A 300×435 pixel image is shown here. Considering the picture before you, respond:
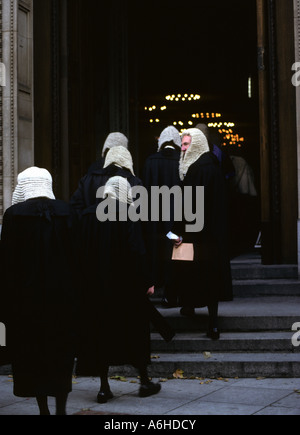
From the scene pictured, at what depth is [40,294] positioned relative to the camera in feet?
18.6

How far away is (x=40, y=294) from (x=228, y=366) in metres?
2.43

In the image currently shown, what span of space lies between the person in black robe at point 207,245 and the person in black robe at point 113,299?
1220mm

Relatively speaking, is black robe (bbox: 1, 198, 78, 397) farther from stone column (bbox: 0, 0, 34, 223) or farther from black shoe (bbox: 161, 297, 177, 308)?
stone column (bbox: 0, 0, 34, 223)

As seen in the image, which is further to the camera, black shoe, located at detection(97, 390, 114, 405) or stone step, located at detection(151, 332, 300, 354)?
stone step, located at detection(151, 332, 300, 354)

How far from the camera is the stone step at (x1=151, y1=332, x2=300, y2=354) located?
770 centimetres

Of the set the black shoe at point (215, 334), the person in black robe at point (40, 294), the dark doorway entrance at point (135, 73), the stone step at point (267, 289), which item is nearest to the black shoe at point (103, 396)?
the person in black robe at point (40, 294)

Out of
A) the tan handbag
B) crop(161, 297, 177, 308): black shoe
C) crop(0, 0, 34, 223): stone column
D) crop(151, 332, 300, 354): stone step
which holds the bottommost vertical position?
crop(151, 332, 300, 354): stone step

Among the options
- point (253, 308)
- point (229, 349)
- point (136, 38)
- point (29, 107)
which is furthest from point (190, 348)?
point (136, 38)

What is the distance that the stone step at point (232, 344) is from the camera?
7695mm

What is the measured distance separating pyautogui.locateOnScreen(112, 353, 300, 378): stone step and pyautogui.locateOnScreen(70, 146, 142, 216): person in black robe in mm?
1675

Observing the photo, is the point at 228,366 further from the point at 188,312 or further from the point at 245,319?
the point at 188,312

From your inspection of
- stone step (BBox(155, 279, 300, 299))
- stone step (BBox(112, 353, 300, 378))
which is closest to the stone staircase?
stone step (BBox(112, 353, 300, 378))

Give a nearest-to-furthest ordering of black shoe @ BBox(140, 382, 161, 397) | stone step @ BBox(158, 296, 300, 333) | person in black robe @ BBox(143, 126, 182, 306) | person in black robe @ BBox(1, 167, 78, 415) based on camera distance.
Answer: person in black robe @ BBox(1, 167, 78, 415), black shoe @ BBox(140, 382, 161, 397), stone step @ BBox(158, 296, 300, 333), person in black robe @ BBox(143, 126, 182, 306)

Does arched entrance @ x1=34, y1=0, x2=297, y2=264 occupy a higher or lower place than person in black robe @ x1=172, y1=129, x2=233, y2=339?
higher
